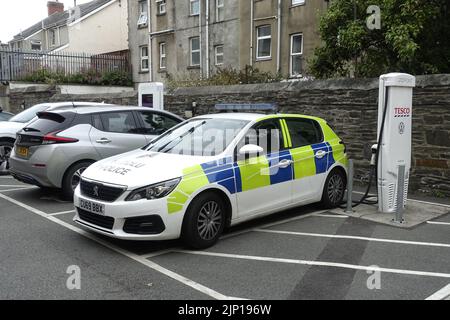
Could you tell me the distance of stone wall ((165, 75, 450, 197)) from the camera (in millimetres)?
8742

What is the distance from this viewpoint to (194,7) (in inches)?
1012

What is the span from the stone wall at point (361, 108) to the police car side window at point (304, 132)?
2.51 m

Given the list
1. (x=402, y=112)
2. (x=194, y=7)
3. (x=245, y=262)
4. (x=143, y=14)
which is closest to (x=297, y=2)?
(x=194, y=7)

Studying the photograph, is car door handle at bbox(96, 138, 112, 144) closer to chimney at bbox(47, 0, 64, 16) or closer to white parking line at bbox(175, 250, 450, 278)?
A: white parking line at bbox(175, 250, 450, 278)

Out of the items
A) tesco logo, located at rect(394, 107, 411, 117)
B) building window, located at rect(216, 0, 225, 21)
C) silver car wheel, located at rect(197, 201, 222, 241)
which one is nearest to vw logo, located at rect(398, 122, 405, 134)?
tesco logo, located at rect(394, 107, 411, 117)

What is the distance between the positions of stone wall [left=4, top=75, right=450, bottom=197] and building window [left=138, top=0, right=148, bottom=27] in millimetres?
17525

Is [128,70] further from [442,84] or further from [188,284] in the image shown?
[188,284]

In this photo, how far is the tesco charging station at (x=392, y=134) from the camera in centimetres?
734

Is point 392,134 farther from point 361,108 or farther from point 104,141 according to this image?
point 104,141

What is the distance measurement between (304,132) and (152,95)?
269 inches

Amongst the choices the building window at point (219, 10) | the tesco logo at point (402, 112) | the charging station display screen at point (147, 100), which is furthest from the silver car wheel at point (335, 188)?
the building window at point (219, 10)

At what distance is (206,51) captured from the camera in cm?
2492

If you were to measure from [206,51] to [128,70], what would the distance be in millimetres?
6331
